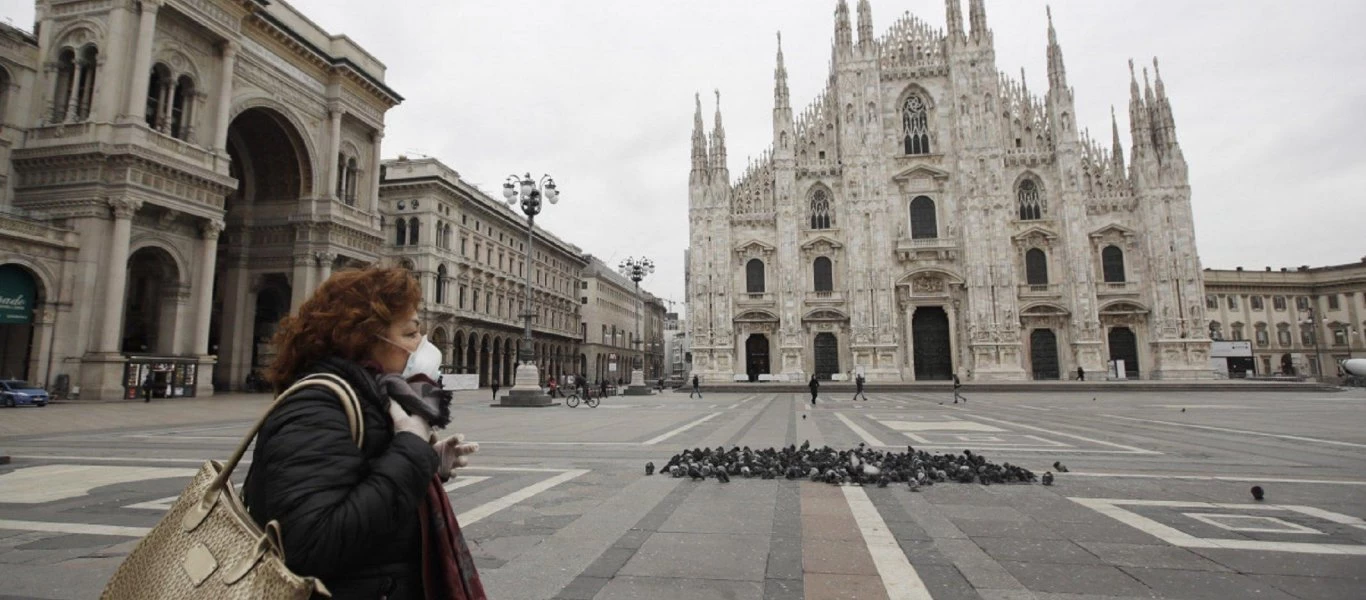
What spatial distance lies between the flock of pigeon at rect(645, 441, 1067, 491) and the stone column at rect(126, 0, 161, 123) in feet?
85.0

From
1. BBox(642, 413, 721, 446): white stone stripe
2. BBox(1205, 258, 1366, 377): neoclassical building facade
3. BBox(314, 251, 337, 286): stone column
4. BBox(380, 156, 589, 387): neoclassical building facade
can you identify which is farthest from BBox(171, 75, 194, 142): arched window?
BBox(1205, 258, 1366, 377): neoclassical building facade

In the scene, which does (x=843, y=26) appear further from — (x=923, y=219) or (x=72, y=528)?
(x=72, y=528)

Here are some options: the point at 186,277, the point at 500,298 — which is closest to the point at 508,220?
the point at 500,298

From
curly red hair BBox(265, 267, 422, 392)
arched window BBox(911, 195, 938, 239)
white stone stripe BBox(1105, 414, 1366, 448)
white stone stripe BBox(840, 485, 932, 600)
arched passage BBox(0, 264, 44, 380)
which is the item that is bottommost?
white stone stripe BBox(840, 485, 932, 600)

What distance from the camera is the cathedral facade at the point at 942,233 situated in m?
39.2

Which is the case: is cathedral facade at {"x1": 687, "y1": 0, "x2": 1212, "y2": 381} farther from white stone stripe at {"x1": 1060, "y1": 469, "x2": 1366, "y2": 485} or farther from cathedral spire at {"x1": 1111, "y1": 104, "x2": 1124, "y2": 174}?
white stone stripe at {"x1": 1060, "y1": 469, "x2": 1366, "y2": 485}

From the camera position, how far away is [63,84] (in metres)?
24.2

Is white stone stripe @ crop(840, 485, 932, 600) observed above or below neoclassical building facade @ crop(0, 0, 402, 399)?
below

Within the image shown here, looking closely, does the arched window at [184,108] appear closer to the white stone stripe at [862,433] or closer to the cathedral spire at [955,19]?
the white stone stripe at [862,433]

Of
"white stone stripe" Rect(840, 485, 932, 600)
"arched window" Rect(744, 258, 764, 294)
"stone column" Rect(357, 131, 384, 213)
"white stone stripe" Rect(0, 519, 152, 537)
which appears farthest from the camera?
"arched window" Rect(744, 258, 764, 294)

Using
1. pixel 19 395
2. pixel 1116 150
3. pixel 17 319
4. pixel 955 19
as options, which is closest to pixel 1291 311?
pixel 1116 150

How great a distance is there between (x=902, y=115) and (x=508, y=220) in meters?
31.6

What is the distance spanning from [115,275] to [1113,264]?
5040 cm

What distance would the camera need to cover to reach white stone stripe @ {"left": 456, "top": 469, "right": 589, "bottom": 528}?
5371 mm
